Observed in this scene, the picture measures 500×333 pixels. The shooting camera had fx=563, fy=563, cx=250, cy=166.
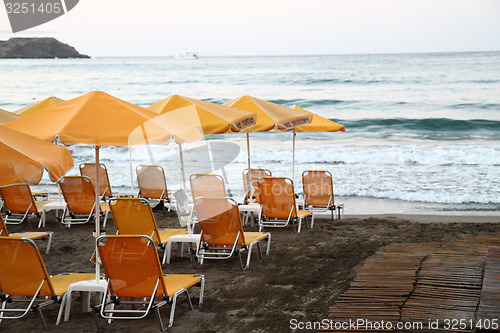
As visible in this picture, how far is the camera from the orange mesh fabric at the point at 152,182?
10.8 metres

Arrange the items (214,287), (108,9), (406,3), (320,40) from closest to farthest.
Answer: (214,287) < (108,9) < (406,3) < (320,40)

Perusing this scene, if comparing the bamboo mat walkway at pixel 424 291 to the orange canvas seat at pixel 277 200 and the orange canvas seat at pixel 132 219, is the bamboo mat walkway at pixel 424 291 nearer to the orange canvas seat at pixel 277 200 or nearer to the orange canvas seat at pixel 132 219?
the orange canvas seat at pixel 132 219

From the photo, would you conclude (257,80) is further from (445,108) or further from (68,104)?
(68,104)

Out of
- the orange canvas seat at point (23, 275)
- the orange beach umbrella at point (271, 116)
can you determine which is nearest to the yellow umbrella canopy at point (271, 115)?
the orange beach umbrella at point (271, 116)

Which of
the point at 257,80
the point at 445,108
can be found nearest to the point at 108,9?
the point at 257,80

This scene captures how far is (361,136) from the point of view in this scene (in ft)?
92.6

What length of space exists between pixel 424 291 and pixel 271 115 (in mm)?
4935

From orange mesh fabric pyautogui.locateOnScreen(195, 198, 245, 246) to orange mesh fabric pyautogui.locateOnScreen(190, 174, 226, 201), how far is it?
8.88ft

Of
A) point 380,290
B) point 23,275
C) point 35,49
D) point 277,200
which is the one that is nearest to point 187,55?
point 35,49

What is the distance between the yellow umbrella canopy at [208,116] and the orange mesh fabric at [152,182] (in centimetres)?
259

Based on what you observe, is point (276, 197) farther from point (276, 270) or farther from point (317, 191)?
point (276, 270)

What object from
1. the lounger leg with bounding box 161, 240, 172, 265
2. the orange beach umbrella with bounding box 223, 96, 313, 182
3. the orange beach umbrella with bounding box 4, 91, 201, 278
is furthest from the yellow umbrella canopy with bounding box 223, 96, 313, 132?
the orange beach umbrella with bounding box 4, 91, 201, 278

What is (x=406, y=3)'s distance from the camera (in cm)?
4616

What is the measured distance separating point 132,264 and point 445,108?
34.0 m
